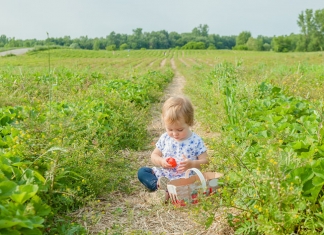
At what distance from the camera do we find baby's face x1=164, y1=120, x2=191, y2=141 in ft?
12.5

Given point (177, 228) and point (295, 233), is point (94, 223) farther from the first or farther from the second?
point (295, 233)

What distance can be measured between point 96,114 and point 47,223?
8.41 ft

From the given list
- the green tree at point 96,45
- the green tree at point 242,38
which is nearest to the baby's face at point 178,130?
the green tree at point 96,45

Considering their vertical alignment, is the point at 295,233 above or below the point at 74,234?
above

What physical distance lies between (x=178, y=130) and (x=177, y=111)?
0.25 m

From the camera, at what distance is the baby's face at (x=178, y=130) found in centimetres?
380

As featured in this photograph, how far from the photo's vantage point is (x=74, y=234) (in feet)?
9.11

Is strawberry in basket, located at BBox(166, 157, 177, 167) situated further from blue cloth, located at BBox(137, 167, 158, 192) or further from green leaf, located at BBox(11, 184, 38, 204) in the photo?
A: green leaf, located at BBox(11, 184, 38, 204)

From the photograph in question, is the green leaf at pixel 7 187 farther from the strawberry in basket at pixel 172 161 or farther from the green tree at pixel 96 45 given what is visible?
the green tree at pixel 96 45

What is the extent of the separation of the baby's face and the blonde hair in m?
0.04

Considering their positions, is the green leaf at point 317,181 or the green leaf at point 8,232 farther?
the green leaf at point 317,181

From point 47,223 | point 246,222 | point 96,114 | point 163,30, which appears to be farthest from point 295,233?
point 163,30

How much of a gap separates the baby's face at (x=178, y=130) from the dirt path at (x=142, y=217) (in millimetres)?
649

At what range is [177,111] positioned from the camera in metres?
3.71
